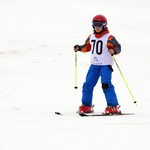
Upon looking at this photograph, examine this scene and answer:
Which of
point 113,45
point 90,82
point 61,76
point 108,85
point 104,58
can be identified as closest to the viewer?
point 113,45

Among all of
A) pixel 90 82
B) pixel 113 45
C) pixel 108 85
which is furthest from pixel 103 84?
pixel 113 45

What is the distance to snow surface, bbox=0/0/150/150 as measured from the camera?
4.95 metres

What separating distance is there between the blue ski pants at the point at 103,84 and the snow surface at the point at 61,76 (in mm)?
471

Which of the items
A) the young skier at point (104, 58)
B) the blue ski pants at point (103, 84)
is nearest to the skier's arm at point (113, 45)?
the young skier at point (104, 58)

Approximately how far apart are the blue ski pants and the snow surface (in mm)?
471

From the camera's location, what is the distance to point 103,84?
7402 mm

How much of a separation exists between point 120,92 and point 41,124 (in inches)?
209

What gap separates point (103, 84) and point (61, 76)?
183 inches

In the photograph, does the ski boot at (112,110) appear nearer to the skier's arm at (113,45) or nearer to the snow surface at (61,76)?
the snow surface at (61,76)

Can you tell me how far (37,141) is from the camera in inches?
185

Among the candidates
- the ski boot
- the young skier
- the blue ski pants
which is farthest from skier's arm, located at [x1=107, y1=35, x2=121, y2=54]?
the ski boot

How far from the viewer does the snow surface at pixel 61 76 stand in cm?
495

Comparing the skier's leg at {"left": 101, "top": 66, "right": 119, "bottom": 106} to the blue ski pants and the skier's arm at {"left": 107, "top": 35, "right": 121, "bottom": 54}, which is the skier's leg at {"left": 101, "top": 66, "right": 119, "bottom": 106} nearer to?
the blue ski pants

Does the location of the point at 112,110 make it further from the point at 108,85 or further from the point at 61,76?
the point at 61,76
